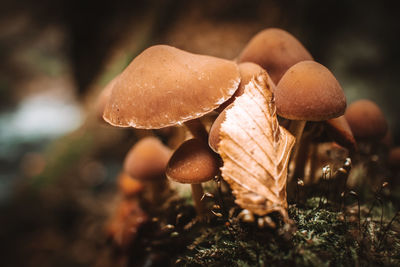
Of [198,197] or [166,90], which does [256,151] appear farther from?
[198,197]

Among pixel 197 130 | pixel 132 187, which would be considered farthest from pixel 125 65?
→ pixel 197 130

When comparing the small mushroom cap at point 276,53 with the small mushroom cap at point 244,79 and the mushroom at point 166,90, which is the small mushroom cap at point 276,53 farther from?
the mushroom at point 166,90

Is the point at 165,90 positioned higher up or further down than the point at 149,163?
higher up

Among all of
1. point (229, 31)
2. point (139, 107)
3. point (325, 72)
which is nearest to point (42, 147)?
point (229, 31)

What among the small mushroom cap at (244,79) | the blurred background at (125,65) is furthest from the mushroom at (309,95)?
the blurred background at (125,65)

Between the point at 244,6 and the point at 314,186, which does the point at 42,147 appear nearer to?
the point at 244,6

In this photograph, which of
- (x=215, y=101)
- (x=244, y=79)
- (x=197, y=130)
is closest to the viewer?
A: (x=215, y=101)
